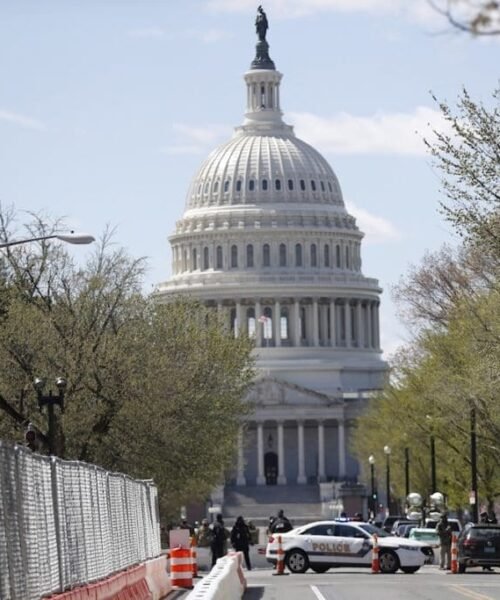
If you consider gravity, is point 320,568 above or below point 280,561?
below

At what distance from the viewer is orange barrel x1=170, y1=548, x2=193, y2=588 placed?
47.8 meters

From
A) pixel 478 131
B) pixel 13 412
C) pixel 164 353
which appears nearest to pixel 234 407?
pixel 164 353

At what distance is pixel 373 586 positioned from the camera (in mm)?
48375

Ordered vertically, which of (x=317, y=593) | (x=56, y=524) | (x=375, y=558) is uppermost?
(x=56, y=524)

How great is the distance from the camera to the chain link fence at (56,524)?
21172 millimetres

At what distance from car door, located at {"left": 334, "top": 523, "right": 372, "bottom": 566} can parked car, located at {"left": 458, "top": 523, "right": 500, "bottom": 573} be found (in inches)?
105

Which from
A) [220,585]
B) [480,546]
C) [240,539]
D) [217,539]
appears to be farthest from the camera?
[240,539]

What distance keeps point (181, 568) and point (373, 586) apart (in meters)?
4.15

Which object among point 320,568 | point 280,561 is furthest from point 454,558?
point 280,561

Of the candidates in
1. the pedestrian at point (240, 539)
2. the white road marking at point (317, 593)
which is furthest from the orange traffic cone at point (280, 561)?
the white road marking at point (317, 593)

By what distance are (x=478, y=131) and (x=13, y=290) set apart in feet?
92.9

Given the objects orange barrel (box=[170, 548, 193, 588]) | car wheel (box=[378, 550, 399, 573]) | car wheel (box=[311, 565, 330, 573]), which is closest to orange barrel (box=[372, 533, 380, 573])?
car wheel (box=[378, 550, 399, 573])

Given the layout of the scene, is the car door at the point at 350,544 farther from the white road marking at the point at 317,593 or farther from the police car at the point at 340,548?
the white road marking at the point at 317,593

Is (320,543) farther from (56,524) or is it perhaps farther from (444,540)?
(56,524)
